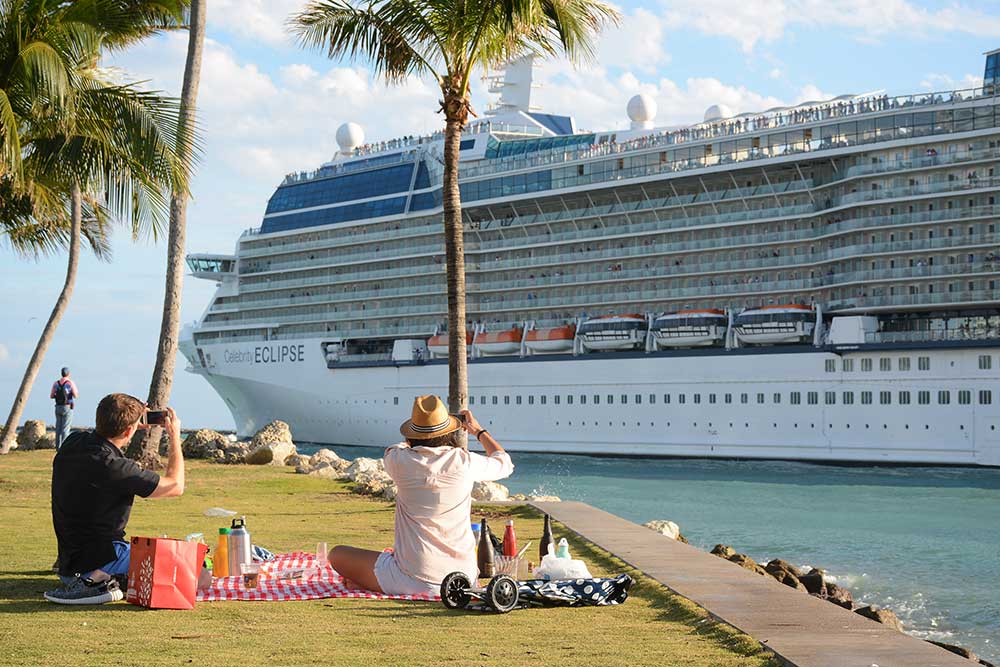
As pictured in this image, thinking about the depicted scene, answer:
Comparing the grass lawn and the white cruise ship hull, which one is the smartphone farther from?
the white cruise ship hull

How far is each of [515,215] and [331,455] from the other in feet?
81.4

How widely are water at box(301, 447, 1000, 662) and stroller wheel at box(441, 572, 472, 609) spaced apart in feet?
19.8

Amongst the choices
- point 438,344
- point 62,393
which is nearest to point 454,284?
point 62,393

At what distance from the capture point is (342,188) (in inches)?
2089

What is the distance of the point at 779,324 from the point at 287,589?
103ft

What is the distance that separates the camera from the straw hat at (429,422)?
7.31m

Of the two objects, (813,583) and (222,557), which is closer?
(222,557)

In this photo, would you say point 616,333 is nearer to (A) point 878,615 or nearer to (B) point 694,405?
(B) point 694,405

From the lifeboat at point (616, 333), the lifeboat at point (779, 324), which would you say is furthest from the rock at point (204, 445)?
the lifeboat at point (616, 333)

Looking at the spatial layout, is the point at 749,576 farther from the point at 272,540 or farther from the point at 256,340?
the point at 256,340

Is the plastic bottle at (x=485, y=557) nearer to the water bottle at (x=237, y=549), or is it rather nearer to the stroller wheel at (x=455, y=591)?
the stroller wheel at (x=455, y=591)

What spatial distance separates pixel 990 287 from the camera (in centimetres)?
3409

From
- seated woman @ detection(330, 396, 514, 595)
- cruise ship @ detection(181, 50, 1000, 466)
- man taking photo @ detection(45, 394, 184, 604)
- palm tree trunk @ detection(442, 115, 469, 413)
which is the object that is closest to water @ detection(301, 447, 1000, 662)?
cruise ship @ detection(181, 50, 1000, 466)

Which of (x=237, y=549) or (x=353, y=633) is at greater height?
(x=237, y=549)
